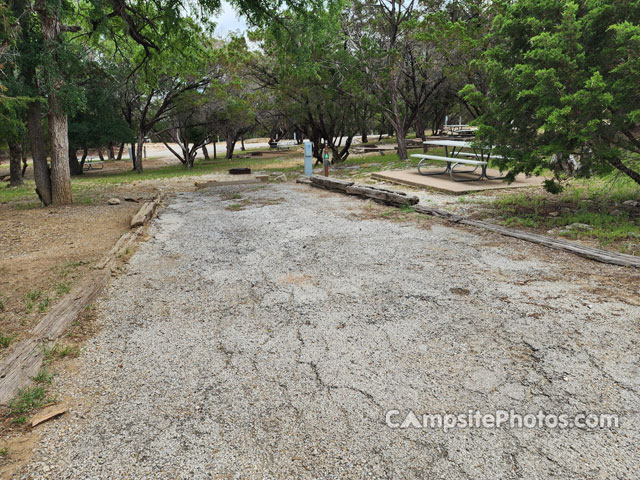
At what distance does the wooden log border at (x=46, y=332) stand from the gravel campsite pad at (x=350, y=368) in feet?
0.66

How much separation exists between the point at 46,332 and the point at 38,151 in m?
7.76

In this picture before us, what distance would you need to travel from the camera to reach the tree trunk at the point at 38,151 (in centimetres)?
888

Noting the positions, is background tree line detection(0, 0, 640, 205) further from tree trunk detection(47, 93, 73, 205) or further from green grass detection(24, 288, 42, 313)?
green grass detection(24, 288, 42, 313)

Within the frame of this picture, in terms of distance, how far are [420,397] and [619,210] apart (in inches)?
237

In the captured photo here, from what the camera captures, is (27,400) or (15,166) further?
(15,166)

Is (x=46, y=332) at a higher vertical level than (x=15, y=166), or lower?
lower

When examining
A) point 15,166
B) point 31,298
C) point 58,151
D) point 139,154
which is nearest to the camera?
point 31,298

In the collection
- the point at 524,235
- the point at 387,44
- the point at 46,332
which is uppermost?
the point at 387,44

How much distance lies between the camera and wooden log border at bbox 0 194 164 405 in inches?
96.5

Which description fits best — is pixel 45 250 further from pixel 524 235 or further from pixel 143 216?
pixel 524 235

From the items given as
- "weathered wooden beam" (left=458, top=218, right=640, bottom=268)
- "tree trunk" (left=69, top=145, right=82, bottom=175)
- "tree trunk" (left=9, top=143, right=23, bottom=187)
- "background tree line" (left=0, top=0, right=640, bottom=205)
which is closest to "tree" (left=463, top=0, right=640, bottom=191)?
"background tree line" (left=0, top=0, right=640, bottom=205)

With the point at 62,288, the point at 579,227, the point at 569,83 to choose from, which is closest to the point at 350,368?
the point at 62,288

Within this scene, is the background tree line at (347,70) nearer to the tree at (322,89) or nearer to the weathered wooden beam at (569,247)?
the tree at (322,89)

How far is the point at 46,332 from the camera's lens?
3037 mm
